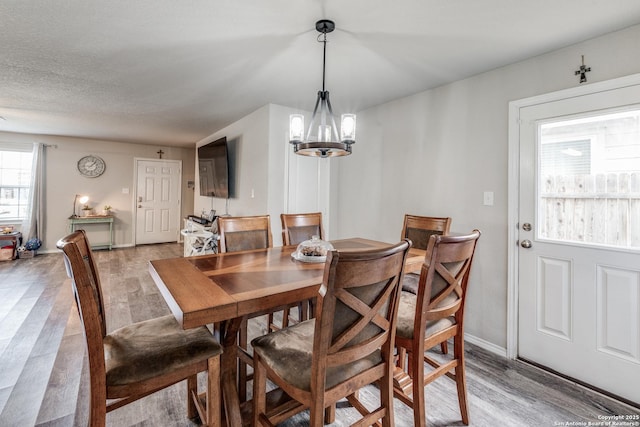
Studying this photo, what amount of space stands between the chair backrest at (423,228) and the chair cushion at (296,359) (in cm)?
139

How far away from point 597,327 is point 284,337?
209 cm

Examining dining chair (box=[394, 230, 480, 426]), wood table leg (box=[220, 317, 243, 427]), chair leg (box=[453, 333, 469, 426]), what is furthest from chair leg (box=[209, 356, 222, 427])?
chair leg (box=[453, 333, 469, 426])

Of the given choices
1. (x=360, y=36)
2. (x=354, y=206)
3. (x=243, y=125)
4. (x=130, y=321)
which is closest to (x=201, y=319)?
(x=360, y=36)

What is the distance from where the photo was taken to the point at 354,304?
1.05 meters

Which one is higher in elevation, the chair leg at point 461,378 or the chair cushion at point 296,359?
the chair cushion at point 296,359

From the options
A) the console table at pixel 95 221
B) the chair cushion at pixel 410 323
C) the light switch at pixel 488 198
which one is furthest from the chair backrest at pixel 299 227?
the console table at pixel 95 221

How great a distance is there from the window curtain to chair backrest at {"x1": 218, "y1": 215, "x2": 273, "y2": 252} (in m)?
5.67

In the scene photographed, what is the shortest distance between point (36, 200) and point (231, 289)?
6.58 m

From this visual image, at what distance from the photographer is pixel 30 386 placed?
1836 millimetres

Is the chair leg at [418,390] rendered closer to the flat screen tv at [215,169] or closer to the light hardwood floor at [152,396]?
the light hardwood floor at [152,396]

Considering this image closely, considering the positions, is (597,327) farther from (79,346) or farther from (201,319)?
(79,346)

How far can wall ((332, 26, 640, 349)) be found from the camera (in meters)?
2.08

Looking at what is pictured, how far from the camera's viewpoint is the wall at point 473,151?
6.82 ft

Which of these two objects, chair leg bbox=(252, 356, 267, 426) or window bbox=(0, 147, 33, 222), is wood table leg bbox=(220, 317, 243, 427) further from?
window bbox=(0, 147, 33, 222)
